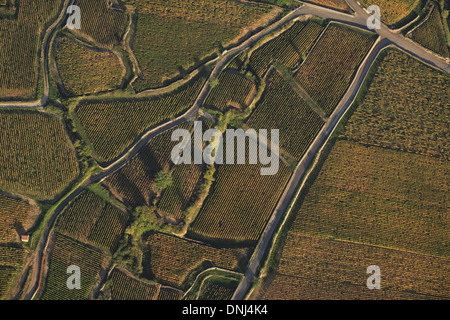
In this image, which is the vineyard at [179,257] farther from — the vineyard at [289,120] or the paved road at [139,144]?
the vineyard at [289,120]

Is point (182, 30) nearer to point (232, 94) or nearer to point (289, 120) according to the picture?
point (232, 94)

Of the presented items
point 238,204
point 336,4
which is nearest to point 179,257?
point 238,204

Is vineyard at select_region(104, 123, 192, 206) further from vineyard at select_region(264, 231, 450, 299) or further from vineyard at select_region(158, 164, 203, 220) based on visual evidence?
vineyard at select_region(264, 231, 450, 299)

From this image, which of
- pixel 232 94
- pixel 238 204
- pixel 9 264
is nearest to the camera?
pixel 9 264

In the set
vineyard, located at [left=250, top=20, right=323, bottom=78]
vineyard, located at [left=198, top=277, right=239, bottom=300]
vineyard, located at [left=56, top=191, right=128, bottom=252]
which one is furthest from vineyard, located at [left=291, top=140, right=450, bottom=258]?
vineyard, located at [left=56, top=191, right=128, bottom=252]

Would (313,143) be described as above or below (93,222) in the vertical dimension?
above
